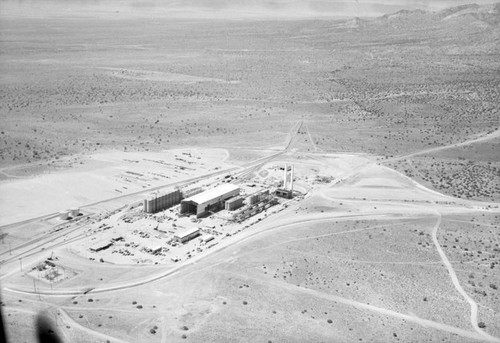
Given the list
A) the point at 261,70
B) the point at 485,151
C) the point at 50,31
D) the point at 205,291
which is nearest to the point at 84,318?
the point at 205,291

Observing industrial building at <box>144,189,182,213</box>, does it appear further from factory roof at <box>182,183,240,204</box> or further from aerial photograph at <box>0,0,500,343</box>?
factory roof at <box>182,183,240,204</box>

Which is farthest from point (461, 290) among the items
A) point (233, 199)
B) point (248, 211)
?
point (233, 199)

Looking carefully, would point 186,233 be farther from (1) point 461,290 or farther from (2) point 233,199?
(1) point 461,290

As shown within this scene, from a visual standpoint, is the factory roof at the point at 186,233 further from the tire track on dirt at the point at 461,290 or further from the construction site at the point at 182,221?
the tire track on dirt at the point at 461,290

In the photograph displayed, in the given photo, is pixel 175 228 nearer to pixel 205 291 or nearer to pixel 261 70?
pixel 205 291

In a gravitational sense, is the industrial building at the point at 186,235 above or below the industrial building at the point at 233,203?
below

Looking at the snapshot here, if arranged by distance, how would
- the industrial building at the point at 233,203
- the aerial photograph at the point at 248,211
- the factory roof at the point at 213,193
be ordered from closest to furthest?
the aerial photograph at the point at 248,211 → the factory roof at the point at 213,193 → the industrial building at the point at 233,203

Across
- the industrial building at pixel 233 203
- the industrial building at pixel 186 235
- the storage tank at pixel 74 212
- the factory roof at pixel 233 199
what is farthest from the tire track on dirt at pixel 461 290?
the storage tank at pixel 74 212
